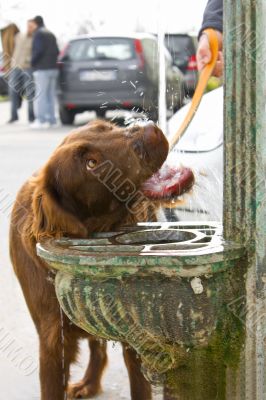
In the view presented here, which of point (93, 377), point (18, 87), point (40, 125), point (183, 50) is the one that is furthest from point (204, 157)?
point (18, 87)

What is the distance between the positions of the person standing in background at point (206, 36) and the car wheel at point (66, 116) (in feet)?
35.3

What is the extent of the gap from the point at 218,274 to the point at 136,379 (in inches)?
41.6

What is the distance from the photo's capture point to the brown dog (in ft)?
8.71

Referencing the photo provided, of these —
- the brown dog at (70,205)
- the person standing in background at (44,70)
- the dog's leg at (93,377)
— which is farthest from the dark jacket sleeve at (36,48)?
the brown dog at (70,205)

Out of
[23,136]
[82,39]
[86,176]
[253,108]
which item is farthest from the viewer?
[82,39]

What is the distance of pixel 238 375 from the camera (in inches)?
96.2

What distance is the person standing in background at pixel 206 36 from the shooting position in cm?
394

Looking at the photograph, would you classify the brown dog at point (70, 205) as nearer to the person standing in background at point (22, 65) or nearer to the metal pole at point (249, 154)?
the metal pole at point (249, 154)

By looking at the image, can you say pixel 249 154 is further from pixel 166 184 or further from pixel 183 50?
pixel 183 50

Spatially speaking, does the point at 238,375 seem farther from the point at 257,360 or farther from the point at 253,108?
the point at 253,108

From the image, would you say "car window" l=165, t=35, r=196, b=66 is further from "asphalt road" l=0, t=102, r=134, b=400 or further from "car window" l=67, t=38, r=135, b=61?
"asphalt road" l=0, t=102, r=134, b=400

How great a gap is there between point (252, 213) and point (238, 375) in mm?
518

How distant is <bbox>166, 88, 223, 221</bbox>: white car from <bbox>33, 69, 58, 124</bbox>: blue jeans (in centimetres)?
992

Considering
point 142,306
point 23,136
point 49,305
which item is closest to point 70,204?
point 49,305
